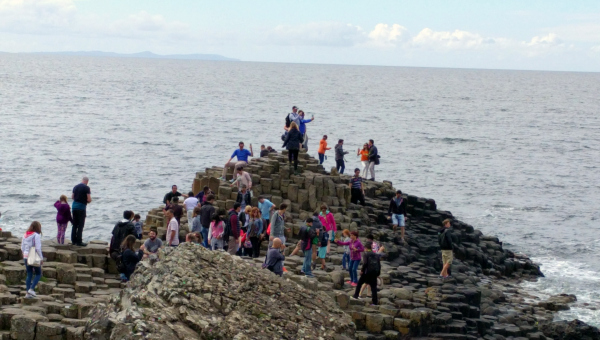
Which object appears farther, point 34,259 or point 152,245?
point 152,245

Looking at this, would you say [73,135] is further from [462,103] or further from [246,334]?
[462,103]

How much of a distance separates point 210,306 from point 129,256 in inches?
255

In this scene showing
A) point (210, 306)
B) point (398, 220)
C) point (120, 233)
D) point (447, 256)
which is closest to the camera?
point (210, 306)

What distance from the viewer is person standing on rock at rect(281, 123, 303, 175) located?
29047mm

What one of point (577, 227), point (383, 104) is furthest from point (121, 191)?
point (383, 104)

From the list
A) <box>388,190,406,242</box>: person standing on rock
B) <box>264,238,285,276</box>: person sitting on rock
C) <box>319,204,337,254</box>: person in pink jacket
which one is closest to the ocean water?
<box>388,190,406,242</box>: person standing on rock

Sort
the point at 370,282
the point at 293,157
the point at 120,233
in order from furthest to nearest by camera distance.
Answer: the point at 293,157 < the point at 120,233 < the point at 370,282

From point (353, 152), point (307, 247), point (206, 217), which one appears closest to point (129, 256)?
point (206, 217)

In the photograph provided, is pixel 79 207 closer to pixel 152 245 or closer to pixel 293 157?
pixel 152 245

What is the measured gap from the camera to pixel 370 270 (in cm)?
2019

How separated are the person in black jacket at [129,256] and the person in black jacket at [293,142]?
1011 centimetres

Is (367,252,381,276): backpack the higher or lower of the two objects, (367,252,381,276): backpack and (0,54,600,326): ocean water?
the higher

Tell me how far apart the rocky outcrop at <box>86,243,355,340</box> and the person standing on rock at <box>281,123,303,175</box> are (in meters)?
13.6

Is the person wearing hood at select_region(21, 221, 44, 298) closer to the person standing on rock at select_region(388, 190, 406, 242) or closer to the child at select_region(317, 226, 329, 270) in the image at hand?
the child at select_region(317, 226, 329, 270)
